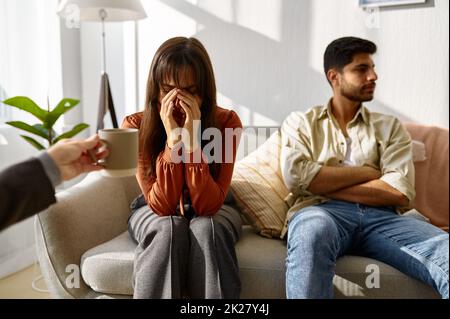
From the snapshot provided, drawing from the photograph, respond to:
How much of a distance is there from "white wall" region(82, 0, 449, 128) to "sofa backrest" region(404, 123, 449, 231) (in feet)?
0.13

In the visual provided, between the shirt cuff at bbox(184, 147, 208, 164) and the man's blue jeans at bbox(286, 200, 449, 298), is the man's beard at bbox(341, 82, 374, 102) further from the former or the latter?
the shirt cuff at bbox(184, 147, 208, 164)

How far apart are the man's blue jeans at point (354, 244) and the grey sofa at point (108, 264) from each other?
45 mm

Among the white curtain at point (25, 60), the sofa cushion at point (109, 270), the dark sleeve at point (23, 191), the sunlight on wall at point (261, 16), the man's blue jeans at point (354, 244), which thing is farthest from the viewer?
the white curtain at point (25, 60)

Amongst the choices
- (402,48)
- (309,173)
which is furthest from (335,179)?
(402,48)

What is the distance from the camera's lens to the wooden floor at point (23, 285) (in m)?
1.34

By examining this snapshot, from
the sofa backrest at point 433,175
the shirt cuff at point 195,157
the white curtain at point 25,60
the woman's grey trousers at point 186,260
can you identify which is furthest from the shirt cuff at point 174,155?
the sofa backrest at point 433,175

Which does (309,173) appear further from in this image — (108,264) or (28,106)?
(28,106)

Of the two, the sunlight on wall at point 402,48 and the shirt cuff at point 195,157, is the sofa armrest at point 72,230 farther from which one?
the sunlight on wall at point 402,48

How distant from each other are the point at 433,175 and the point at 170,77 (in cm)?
85

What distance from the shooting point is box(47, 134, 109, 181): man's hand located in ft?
2.18

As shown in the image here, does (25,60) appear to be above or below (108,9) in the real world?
below

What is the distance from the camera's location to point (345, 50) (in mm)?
1248

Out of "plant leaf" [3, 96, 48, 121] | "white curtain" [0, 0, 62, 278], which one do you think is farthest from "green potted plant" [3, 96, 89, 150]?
"white curtain" [0, 0, 62, 278]

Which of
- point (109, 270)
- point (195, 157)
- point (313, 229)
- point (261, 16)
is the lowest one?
point (109, 270)
